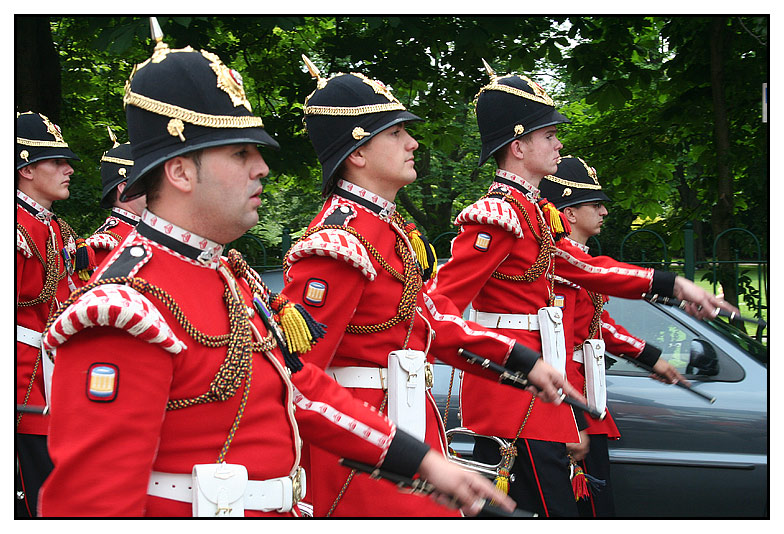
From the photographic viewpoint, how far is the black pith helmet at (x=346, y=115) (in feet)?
12.0

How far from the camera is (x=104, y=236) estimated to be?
620 cm

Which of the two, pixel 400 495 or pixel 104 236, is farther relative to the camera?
pixel 104 236

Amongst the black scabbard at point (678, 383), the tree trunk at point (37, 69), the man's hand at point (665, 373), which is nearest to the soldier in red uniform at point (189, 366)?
the black scabbard at point (678, 383)

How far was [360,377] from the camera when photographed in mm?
3523

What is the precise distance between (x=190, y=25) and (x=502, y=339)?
13.1 feet

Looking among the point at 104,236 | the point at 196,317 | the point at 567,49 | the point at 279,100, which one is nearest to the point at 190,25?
the point at 104,236

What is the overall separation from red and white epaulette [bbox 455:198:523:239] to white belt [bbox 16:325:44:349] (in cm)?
247

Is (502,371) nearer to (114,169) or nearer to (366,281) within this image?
(366,281)

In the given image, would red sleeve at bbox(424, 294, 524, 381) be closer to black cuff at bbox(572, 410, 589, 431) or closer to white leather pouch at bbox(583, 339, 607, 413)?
black cuff at bbox(572, 410, 589, 431)

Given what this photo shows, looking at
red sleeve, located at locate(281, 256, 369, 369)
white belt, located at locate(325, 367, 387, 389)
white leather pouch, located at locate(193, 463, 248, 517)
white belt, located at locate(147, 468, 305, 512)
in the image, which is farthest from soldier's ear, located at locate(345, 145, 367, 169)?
white leather pouch, located at locate(193, 463, 248, 517)

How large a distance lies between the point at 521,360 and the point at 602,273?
138 centimetres

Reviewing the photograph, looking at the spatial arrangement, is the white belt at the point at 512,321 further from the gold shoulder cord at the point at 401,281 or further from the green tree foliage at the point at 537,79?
the green tree foliage at the point at 537,79

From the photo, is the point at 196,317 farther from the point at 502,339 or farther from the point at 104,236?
the point at 104,236

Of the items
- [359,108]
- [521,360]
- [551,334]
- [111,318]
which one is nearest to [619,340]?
[551,334]
